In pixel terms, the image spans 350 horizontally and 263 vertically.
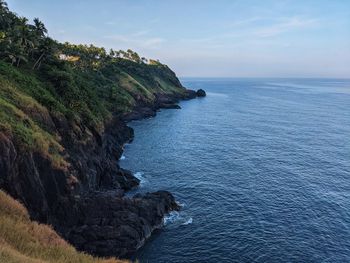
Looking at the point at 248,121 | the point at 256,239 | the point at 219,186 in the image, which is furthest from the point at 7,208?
the point at 248,121

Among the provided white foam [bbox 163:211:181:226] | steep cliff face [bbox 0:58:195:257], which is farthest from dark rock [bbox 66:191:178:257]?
white foam [bbox 163:211:181:226]

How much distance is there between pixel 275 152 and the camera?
279ft

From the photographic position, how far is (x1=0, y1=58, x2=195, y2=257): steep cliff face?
3953 centimetres

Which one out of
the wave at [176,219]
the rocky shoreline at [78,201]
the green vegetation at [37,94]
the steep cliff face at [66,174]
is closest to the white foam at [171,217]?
the wave at [176,219]

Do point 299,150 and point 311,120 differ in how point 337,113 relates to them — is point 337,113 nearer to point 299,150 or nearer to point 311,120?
point 311,120

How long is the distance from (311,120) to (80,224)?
110 meters

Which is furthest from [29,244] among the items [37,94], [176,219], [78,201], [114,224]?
[37,94]

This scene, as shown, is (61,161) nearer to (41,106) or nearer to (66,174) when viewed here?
(66,174)

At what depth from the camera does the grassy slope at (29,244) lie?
2137 centimetres

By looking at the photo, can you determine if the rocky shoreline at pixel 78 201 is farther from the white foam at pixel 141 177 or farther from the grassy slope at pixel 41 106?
the white foam at pixel 141 177

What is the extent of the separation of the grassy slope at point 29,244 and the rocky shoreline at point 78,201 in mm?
9918

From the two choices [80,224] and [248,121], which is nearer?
[80,224]

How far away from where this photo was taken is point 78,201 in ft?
146

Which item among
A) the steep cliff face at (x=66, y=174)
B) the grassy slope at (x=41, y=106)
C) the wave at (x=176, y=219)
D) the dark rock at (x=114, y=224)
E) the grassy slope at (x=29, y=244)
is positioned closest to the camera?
the grassy slope at (x=29, y=244)
